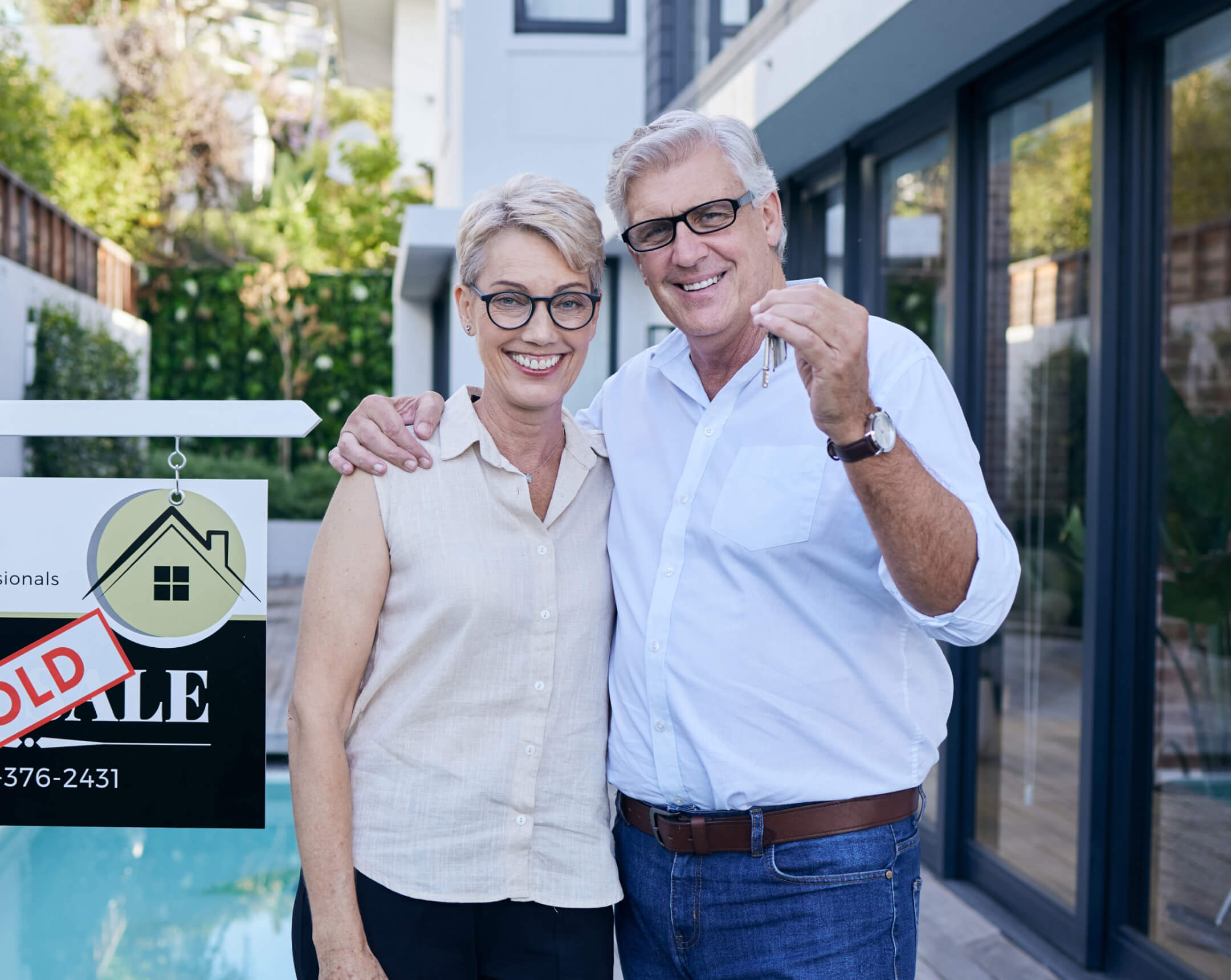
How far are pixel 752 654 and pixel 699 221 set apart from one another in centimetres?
65

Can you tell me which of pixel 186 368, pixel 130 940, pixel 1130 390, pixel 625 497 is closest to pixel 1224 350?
pixel 1130 390

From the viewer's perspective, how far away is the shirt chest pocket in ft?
5.68

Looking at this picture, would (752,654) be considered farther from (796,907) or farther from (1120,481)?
(1120,481)

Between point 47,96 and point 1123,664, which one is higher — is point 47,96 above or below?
above

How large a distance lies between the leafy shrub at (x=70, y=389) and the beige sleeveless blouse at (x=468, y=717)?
25.4ft

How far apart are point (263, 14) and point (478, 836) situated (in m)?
33.9

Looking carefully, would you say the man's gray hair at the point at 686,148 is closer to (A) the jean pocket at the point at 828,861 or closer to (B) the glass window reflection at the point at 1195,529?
(A) the jean pocket at the point at 828,861

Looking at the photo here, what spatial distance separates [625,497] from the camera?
1875 millimetres

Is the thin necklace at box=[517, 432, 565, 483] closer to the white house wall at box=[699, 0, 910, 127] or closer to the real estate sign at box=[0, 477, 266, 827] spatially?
the real estate sign at box=[0, 477, 266, 827]

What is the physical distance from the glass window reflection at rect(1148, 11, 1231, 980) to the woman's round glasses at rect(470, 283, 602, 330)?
1.84 m

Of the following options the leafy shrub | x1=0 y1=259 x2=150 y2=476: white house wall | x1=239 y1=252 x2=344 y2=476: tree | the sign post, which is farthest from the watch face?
x1=239 y1=252 x2=344 y2=476: tree

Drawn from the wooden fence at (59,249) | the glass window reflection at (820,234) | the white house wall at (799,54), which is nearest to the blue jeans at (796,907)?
the white house wall at (799,54)

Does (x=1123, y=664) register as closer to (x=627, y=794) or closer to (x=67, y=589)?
(x=627, y=794)

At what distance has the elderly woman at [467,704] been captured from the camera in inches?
64.9
